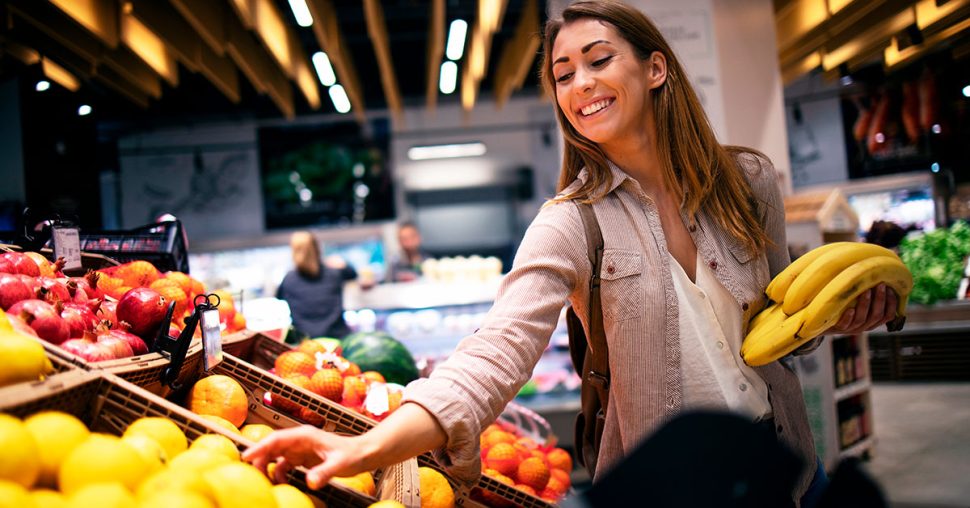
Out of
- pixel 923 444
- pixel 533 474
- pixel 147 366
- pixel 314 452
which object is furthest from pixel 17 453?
pixel 923 444

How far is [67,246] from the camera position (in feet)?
6.96

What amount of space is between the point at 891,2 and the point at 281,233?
8.36 metres

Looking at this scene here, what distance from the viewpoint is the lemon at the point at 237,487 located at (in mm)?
1043

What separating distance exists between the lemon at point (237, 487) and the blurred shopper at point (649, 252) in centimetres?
39

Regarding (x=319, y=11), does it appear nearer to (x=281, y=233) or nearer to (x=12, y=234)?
(x=12, y=234)

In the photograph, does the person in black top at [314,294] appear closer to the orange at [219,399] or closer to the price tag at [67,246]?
the price tag at [67,246]

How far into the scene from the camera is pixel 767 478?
83cm

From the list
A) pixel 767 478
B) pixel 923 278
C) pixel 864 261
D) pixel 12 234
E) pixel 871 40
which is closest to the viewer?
pixel 767 478

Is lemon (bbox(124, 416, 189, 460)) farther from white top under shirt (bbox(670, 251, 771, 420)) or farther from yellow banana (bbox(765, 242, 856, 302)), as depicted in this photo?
yellow banana (bbox(765, 242, 856, 302))

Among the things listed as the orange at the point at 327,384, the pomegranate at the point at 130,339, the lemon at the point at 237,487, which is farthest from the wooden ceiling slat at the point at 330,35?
the lemon at the point at 237,487

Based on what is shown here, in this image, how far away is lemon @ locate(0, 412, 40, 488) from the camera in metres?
0.96

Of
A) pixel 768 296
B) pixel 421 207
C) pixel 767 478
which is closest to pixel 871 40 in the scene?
pixel 768 296

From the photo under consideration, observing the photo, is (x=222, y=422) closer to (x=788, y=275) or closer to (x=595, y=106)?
(x=595, y=106)

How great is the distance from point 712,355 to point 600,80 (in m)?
0.66
